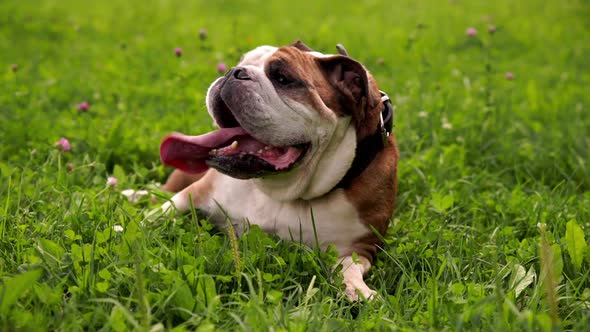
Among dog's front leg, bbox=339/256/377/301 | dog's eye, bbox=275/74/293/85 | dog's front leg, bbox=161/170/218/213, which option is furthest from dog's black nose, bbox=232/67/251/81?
dog's front leg, bbox=339/256/377/301

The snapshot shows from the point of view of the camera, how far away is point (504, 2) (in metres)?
9.84

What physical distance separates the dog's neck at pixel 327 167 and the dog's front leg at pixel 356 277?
0.31m

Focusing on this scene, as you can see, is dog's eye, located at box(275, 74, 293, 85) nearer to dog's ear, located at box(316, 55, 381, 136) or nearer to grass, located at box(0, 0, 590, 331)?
dog's ear, located at box(316, 55, 381, 136)

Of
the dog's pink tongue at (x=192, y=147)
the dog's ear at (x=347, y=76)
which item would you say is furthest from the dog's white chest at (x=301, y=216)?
the dog's ear at (x=347, y=76)

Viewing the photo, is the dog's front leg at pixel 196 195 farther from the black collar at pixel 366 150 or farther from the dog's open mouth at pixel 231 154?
the black collar at pixel 366 150

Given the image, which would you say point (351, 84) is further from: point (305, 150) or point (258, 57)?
point (258, 57)

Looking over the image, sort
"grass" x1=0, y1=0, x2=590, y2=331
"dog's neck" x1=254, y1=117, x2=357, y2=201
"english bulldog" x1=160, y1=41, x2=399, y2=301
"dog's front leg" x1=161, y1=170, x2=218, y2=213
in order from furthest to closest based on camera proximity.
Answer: "dog's front leg" x1=161, y1=170, x2=218, y2=213 → "dog's neck" x1=254, y1=117, x2=357, y2=201 → "english bulldog" x1=160, y1=41, x2=399, y2=301 → "grass" x1=0, y1=0, x2=590, y2=331

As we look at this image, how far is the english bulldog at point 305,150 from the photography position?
271 cm

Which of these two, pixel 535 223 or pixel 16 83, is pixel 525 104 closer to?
pixel 535 223

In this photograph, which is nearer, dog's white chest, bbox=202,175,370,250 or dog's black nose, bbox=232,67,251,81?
dog's black nose, bbox=232,67,251,81

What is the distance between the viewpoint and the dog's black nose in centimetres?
272

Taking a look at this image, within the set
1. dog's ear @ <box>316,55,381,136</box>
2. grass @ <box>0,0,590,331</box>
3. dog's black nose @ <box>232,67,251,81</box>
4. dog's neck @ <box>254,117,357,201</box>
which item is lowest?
grass @ <box>0,0,590,331</box>

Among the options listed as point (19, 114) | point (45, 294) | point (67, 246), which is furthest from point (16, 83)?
point (45, 294)

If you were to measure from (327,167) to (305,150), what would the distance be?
0.45 feet
